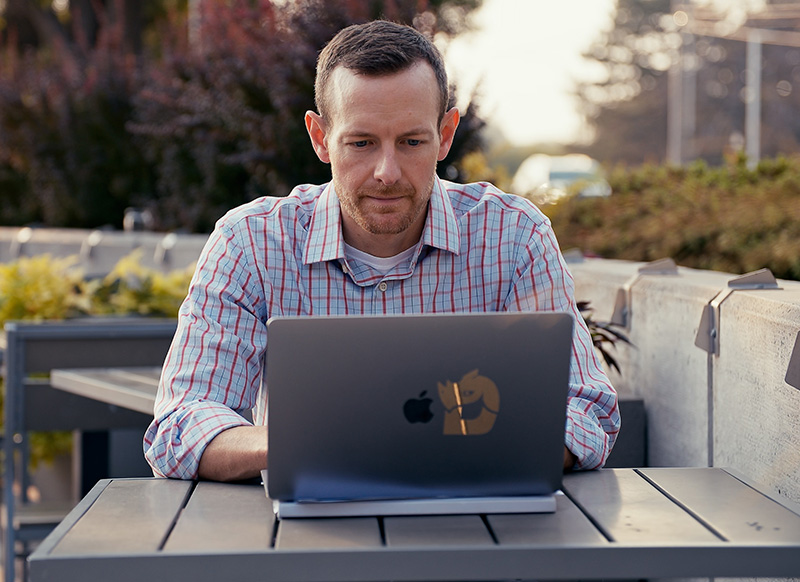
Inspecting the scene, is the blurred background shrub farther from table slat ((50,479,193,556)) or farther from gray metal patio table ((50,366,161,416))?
table slat ((50,479,193,556))

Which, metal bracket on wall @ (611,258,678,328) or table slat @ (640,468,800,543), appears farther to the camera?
metal bracket on wall @ (611,258,678,328)

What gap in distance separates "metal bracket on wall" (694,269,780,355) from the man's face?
984 mm

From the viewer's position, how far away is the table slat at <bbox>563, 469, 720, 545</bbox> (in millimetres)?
1739

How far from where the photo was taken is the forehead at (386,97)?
2.38m

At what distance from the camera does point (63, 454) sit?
548cm

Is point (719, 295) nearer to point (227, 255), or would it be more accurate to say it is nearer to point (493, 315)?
point (227, 255)

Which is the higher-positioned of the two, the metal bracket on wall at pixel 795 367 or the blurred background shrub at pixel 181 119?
the blurred background shrub at pixel 181 119

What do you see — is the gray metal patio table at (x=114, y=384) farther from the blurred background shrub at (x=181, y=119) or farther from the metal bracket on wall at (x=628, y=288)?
the blurred background shrub at (x=181, y=119)

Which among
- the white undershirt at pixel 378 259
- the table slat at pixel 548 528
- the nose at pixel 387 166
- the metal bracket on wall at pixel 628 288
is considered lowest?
the table slat at pixel 548 528

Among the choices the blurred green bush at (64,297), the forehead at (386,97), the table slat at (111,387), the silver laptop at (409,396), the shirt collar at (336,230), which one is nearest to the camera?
the silver laptop at (409,396)

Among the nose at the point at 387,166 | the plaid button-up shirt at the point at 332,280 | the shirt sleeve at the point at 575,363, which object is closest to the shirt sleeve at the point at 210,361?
the plaid button-up shirt at the point at 332,280

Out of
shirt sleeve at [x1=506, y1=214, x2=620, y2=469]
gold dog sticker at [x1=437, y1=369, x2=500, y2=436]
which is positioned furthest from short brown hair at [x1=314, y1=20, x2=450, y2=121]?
gold dog sticker at [x1=437, y1=369, x2=500, y2=436]

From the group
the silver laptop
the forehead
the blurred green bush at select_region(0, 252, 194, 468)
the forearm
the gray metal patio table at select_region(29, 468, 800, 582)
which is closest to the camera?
the gray metal patio table at select_region(29, 468, 800, 582)

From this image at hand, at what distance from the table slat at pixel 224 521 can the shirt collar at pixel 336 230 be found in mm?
696
